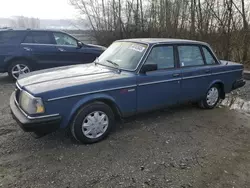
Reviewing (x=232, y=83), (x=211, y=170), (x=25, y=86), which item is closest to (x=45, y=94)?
(x=25, y=86)

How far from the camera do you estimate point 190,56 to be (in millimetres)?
4680

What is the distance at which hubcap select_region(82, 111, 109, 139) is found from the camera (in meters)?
3.46

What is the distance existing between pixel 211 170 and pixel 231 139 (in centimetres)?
115

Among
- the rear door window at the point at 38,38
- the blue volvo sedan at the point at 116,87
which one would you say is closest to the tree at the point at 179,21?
the blue volvo sedan at the point at 116,87

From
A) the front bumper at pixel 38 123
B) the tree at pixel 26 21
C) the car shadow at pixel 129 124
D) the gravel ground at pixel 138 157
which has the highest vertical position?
the tree at pixel 26 21

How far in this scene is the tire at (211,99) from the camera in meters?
5.11

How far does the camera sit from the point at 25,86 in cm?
337

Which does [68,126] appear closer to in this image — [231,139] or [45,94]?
[45,94]

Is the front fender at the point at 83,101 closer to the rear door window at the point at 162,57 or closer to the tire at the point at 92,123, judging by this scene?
the tire at the point at 92,123

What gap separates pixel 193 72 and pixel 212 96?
3.23ft

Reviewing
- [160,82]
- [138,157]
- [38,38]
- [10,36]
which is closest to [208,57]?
[160,82]

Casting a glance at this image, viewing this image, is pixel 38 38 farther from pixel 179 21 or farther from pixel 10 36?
pixel 179 21

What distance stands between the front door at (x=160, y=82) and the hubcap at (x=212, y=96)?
107cm

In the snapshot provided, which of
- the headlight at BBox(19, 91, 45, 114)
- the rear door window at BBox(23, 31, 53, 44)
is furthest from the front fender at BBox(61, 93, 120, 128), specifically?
the rear door window at BBox(23, 31, 53, 44)
